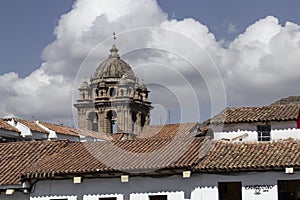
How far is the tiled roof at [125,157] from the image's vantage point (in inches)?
808

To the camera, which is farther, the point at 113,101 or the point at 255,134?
the point at 113,101

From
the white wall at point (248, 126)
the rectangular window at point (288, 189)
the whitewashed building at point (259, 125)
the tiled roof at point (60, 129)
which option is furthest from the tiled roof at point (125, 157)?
the tiled roof at point (60, 129)

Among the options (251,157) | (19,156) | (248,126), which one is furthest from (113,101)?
(251,157)

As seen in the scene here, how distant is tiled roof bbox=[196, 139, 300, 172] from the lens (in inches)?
760

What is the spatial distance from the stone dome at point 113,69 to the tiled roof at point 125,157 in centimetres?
4322

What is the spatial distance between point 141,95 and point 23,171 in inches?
1830

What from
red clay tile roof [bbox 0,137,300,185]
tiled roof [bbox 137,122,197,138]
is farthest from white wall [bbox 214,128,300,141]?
tiled roof [bbox 137,122,197,138]

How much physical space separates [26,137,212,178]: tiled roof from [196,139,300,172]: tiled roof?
47 centimetres

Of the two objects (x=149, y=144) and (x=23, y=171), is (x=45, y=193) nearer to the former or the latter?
(x=23, y=171)

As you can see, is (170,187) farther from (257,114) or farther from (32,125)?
(32,125)

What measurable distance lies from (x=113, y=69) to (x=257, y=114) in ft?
135

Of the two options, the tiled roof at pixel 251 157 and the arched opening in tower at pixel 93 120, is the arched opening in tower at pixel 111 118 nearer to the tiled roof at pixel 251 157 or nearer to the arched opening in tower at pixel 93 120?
the arched opening in tower at pixel 93 120

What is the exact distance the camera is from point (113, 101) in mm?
66125

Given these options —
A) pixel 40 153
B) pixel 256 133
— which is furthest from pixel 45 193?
pixel 256 133
